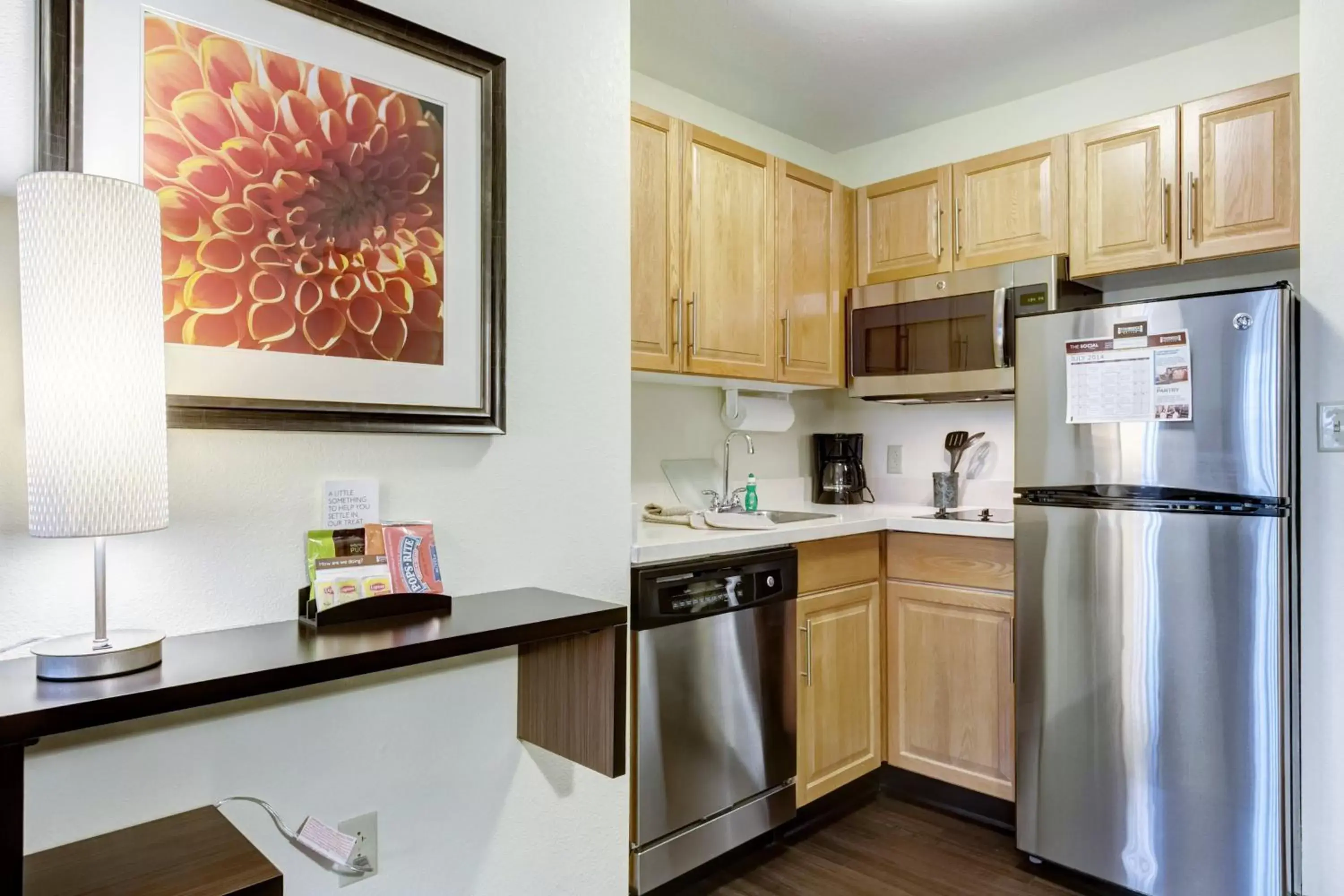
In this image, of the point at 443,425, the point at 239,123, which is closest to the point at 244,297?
the point at 239,123

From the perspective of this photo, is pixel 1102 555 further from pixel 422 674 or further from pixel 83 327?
pixel 83 327

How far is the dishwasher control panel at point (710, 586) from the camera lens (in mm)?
1947

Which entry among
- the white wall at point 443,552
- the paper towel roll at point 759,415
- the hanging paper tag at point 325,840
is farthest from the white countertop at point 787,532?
the hanging paper tag at point 325,840

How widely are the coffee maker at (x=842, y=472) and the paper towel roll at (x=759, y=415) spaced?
1.05 ft

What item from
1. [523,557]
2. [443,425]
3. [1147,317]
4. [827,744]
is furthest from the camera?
[827,744]

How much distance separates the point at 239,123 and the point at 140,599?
2.33 feet

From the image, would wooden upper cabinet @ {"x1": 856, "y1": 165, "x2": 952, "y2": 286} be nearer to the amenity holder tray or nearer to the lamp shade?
the amenity holder tray

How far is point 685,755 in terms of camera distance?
6.75 feet

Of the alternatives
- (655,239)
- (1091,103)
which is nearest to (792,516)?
(655,239)

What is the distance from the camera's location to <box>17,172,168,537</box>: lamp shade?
88cm

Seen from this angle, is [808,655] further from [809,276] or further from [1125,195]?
[1125,195]

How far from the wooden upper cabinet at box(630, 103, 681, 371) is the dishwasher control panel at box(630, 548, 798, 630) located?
0.63 metres

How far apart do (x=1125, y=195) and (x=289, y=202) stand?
8.07ft

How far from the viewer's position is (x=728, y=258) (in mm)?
2576
